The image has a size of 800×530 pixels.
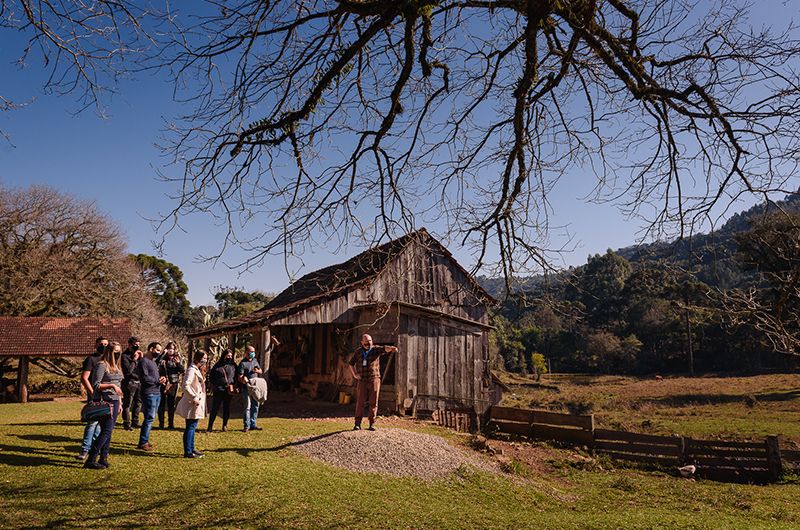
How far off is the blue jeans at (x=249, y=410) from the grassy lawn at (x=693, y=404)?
15.2 m

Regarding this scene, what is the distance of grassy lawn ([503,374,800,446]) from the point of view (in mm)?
21750

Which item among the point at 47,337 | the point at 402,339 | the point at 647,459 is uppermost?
the point at 47,337

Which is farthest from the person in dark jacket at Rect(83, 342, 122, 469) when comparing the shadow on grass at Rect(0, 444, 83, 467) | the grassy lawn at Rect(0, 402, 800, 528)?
the shadow on grass at Rect(0, 444, 83, 467)

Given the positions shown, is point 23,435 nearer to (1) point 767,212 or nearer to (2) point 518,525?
(2) point 518,525

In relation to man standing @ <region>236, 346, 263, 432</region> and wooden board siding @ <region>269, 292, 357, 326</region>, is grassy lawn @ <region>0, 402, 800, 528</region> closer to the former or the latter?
man standing @ <region>236, 346, 263, 432</region>

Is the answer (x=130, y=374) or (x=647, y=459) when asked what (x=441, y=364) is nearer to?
(x=647, y=459)

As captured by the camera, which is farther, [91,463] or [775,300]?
[91,463]

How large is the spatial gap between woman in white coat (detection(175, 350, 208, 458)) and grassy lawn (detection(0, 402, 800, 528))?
0.32 metres

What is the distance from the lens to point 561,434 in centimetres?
1627

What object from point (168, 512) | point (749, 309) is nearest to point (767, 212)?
point (749, 309)

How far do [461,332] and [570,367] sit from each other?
49.9 metres

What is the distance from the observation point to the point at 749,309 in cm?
457

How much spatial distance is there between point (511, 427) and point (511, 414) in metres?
0.51

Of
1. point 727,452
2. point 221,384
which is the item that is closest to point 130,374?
point 221,384
